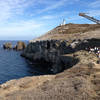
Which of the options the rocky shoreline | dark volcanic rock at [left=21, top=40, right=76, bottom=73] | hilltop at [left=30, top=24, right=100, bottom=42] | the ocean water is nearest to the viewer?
the rocky shoreline

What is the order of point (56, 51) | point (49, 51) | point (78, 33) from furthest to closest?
point (78, 33), point (49, 51), point (56, 51)

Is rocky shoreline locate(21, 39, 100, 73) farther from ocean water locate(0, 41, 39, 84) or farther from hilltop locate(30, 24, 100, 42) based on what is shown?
ocean water locate(0, 41, 39, 84)

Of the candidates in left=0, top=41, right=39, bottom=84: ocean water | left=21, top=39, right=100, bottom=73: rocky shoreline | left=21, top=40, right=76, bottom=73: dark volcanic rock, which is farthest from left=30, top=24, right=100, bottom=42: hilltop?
left=0, top=41, right=39, bottom=84: ocean water

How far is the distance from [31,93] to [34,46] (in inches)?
2316

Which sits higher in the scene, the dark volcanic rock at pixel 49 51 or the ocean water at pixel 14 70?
the dark volcanic rock at pixel 49 51

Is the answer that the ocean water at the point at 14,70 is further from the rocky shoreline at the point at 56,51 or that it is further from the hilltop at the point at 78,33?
the hilltop at the point at 78,33

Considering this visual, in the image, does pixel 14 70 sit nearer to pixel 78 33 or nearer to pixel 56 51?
pixel 56 51

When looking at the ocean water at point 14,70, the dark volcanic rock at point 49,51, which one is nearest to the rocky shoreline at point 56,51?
the dark volcanic rock at point 49,51

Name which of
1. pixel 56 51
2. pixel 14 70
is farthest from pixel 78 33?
pixel 14 70

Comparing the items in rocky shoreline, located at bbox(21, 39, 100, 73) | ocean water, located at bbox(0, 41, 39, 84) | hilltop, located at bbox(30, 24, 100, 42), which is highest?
hilltop, located at bbox(30, 24, 100, 42)

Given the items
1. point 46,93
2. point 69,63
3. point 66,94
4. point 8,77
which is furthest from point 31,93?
point 8,77

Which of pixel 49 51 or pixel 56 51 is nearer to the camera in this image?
pixel 56 51

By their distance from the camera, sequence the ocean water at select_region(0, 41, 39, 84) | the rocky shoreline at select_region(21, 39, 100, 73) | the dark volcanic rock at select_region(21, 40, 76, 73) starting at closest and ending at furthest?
1. the rocky shoreline at select_region(21, 39, 100, 73)
2. the ocean water at select_region(0, 41, 39, 84)
3. the dark volcanic rock at select_region(21, 40, 76, 73)

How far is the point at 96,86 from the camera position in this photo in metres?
11.3
